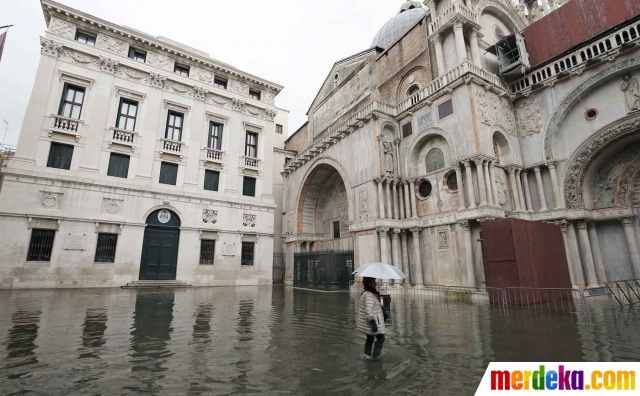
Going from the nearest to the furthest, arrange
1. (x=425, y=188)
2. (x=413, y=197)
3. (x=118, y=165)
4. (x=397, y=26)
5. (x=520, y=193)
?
1. (x=520, y=193)
2. (x=425, y=188)
3. (x=413, y=197)
4. (x=118, y=165)
5. (x=397, y=26)

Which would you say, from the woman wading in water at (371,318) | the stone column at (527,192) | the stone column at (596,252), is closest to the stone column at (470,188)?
the stone column at (527,192)

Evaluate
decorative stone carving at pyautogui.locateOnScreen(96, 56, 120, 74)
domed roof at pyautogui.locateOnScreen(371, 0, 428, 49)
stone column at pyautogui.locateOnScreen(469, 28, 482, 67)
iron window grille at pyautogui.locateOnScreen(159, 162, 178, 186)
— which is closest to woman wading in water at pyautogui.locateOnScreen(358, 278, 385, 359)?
stone column at pyautogui.locateOnScreen(469, 28, 482, 67)

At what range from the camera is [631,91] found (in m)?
12.7

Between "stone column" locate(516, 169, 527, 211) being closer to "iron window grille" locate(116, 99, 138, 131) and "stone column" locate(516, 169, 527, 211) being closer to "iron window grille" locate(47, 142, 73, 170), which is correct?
"iron window grille" locate(116, 99, 138, 131)

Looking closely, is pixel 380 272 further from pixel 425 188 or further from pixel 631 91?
pixel 631 91

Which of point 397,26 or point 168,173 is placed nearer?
point 168,173

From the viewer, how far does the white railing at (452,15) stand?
16062 millimetres

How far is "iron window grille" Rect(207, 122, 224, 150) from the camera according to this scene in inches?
867

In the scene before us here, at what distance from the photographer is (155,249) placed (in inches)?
717

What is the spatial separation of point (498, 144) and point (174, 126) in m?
20.3

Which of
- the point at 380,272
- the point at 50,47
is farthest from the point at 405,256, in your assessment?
the point at 50,47

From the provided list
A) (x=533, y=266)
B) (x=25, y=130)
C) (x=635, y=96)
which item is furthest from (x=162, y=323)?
(x=635, y=96)

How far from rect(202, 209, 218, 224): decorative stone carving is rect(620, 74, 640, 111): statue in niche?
2240 cm

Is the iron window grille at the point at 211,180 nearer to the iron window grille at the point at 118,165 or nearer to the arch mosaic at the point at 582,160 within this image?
the iron window grille at the point at 118,165
